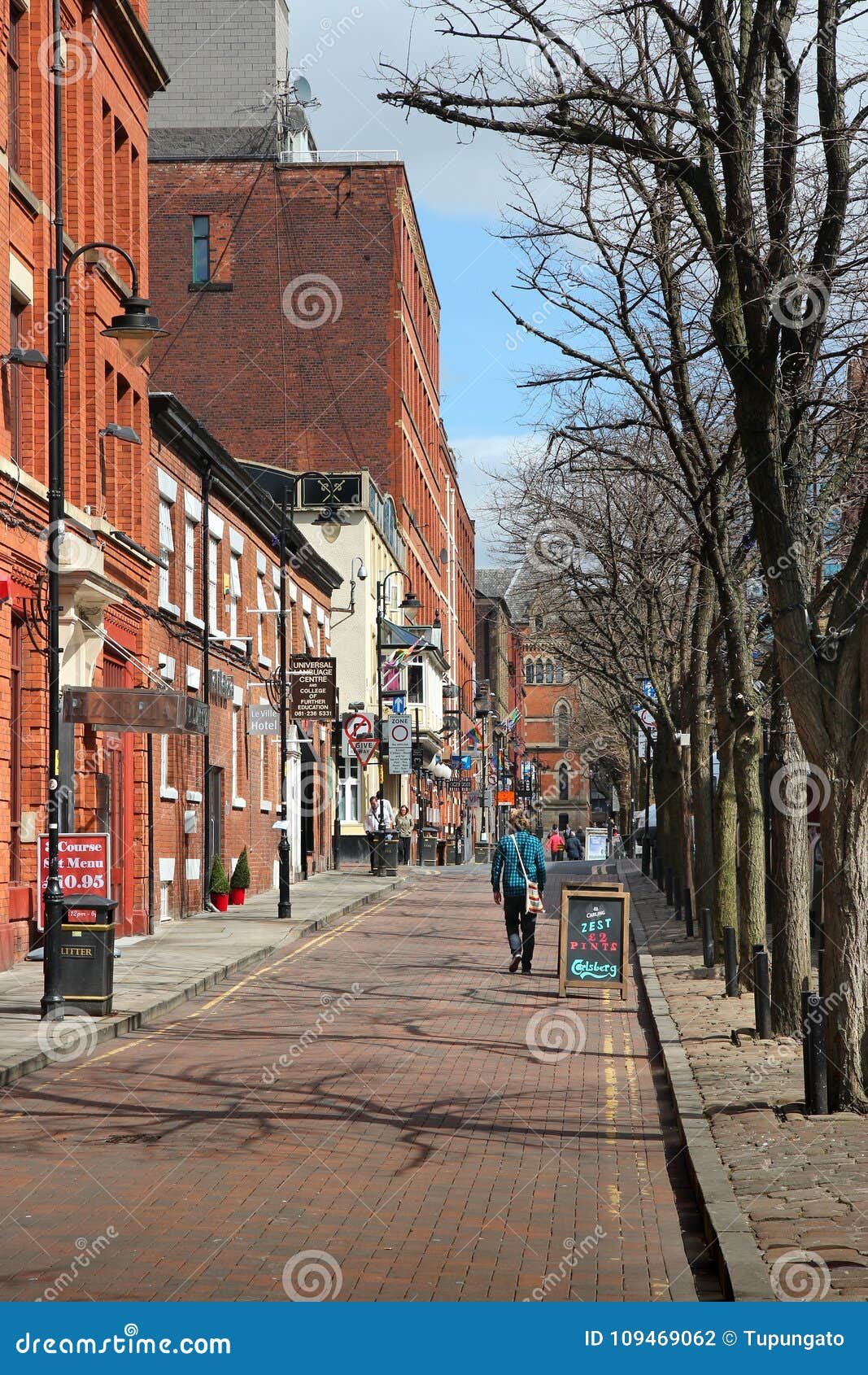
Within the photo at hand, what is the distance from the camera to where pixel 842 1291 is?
19.8 feet

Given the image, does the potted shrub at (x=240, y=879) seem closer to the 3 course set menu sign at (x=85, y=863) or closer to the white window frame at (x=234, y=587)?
the white window frame at (x=234, y=587)

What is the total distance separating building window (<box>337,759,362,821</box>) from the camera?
5197 cm

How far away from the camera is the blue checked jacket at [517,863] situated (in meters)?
18.8

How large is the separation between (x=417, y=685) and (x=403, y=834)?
1412 cm

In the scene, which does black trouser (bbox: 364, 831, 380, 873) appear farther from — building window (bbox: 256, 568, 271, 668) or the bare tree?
the bare tree

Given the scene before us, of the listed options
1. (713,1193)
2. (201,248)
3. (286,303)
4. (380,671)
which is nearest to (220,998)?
(713,1193)

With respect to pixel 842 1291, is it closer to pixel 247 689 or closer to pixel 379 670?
pixel 247 689

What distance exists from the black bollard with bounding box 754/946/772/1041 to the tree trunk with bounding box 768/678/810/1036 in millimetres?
116

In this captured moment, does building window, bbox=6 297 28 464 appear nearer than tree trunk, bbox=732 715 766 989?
No

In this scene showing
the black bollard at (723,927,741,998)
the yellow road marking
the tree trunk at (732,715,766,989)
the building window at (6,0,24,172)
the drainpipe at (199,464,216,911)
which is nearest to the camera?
the yellow road marking

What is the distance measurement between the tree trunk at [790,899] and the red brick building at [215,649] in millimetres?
13745

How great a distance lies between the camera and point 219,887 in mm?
29953

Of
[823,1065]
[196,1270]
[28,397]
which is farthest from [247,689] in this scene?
[196,1270]

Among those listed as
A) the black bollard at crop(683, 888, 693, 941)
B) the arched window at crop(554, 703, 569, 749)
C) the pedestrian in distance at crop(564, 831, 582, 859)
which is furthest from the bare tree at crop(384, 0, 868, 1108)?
the arched window at crop(554, 703, 569, 749)
